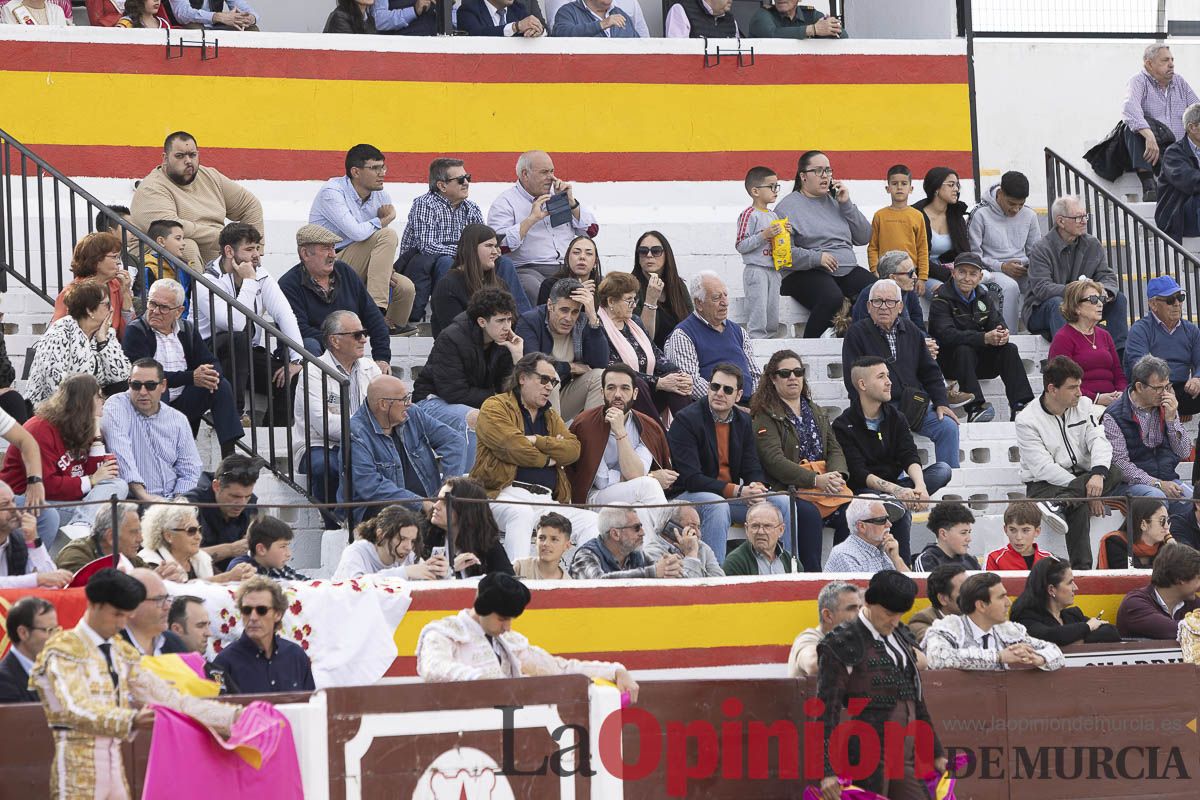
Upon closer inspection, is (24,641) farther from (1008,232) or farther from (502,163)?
(1008,232)

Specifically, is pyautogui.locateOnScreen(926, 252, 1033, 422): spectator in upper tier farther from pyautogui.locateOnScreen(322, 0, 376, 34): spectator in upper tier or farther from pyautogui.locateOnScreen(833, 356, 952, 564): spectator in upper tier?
pyautogui.locateOnScreen(322, 0, 376, 34): spectator in upper tier

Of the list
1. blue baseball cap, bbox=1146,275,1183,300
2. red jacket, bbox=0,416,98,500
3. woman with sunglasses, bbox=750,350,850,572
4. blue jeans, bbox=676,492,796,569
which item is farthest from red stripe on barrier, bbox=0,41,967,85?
blue jeans, bbox=676,492,796,569

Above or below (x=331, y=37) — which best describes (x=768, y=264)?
below

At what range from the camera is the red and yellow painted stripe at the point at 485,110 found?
16016 mm

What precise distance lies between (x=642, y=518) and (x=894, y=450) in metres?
A: 2.41

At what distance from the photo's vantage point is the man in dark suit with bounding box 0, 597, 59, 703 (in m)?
9.09

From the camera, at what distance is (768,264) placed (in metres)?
15.4

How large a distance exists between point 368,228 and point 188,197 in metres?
1.15

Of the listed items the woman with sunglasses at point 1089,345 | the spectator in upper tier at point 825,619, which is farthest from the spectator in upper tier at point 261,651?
the woman with sunglasses at point 1089,345

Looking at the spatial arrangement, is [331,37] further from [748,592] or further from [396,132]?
[748,592]

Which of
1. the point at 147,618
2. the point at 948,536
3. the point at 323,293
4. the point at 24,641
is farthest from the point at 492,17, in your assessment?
the point at 24,641

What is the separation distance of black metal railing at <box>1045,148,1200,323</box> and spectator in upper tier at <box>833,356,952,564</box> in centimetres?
380

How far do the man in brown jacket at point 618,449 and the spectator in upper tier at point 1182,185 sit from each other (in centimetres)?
606

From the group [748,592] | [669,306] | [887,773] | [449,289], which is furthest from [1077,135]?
[887,773]
